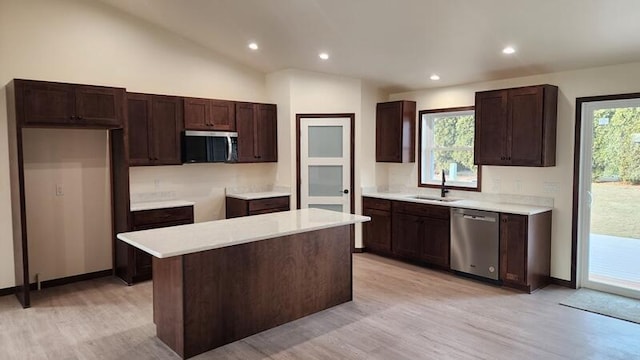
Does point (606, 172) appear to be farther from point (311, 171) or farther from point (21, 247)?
point (21, 247)

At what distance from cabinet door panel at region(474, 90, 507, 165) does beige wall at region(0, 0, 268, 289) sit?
11.5 feet

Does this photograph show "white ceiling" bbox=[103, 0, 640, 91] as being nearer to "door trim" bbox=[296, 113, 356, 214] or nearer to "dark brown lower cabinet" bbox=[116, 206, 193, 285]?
"door trim" bbox=[296, 113, 356, 214]

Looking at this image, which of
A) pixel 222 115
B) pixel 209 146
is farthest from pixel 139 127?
pixel 222 115

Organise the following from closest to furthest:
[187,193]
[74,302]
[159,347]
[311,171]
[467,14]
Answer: [159,347]
[467,14]
[74,302]
[187,193]
[311,171]

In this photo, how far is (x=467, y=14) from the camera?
3.69 meters

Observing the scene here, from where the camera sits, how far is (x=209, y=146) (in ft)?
18.0

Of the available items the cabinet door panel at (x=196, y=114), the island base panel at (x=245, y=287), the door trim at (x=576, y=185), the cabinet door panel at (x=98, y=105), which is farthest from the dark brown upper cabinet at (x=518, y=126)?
the cabinet door panel at (x=98, y=105)

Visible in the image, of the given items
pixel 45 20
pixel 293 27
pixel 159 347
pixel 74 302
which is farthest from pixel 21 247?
pixel 293 27

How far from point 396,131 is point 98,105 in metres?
3.89

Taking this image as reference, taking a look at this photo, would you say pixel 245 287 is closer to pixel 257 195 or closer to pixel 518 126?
pixel 257 195

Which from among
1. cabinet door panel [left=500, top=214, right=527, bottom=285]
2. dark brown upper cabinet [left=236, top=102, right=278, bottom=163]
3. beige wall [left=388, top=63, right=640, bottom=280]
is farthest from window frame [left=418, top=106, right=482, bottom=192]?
dark brown upper cabinet [left=236, top=102, right=278, bottom=163]

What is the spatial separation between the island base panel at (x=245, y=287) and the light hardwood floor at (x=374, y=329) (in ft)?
0.39

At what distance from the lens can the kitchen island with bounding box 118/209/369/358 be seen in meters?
3.16

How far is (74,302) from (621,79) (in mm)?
6098
